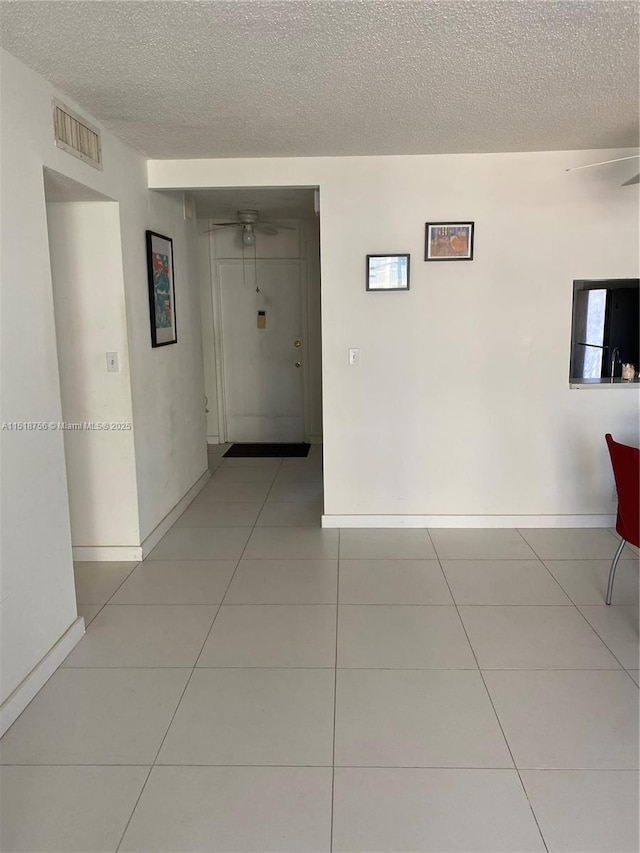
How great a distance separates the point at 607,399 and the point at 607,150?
1.46m

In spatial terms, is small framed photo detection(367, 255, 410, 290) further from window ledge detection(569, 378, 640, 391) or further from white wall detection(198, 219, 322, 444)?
white wall detection(198, 219, 322, 444)

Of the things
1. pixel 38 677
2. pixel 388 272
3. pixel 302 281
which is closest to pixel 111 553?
pixel 38 677

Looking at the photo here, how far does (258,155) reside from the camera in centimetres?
359

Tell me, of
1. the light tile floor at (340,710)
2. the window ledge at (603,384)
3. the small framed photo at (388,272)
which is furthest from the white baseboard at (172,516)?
the window ledge at (603,384)

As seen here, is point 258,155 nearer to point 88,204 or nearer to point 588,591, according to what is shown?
point 88,204

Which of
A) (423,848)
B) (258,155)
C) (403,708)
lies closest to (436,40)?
(258,155)

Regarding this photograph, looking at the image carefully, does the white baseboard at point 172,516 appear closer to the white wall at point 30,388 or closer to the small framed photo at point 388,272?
the white wall at point 30,388

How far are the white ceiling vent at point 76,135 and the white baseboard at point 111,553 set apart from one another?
2050mm

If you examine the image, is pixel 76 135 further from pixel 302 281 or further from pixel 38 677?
pixel 302 281

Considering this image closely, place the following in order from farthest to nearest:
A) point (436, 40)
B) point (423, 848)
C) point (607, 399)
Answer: point (607, 399), point (436, 40), point (423, 848)

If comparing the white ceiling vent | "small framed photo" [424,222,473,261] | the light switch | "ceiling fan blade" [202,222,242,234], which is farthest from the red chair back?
"ceiling fan blade" [202,222,242,234]

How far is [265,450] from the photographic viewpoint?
6277 millimetres

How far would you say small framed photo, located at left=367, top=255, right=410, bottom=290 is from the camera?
3.72m

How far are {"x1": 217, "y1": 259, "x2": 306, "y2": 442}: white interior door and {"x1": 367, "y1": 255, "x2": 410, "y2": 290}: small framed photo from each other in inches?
104
